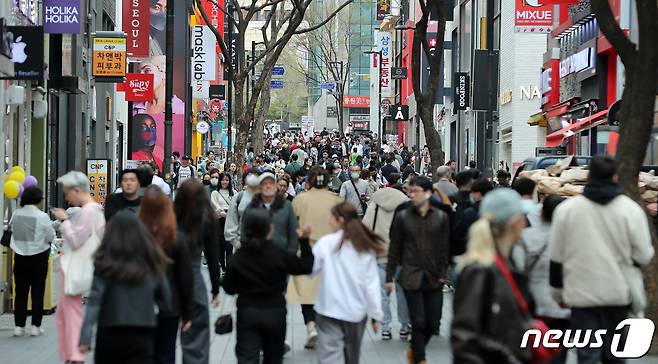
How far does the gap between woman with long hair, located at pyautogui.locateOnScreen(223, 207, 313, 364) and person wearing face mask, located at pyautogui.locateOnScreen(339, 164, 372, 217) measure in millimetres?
9524

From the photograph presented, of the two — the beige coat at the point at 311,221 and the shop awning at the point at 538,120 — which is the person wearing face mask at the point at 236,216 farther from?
the shop awning at the point at 538,120

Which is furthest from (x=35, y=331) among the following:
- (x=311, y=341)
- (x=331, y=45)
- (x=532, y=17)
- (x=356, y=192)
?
(x=331, y=45)

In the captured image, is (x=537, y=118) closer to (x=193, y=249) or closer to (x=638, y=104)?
(x=638, y=104)

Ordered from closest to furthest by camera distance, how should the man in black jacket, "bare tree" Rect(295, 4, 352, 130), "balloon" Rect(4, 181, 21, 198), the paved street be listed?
the man in black jacket → the paved street → "balloon" Rect(4, 181, 21, 198) → "bare tree" Rect(295, 4, 352, 130)

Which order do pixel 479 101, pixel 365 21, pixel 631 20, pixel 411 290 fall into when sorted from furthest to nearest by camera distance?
pixel 365 21 < pixel 479 101 < pixel 631 20 < pixel 411 290

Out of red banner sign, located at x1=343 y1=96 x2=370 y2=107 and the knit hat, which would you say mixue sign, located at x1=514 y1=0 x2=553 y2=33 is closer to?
the knit hat

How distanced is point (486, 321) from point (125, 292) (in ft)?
8.96

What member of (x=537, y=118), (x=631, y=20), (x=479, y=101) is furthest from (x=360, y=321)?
(x=537, y=118)

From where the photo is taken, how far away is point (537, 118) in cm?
3694

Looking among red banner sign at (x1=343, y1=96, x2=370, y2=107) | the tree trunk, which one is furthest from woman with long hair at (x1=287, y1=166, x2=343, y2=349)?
red banner sign at (x1=343, y1=96, x2=370, y2=107)

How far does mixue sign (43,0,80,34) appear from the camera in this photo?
21422 millimetres

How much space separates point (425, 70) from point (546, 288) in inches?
Result: 2169

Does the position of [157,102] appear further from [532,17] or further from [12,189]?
[12,189]

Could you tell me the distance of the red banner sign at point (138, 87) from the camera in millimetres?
35750
